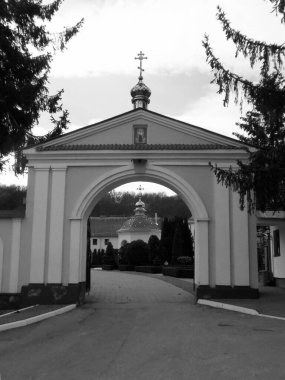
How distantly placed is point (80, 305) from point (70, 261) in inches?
51.6

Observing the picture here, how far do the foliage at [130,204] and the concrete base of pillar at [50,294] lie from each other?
63.5 meters

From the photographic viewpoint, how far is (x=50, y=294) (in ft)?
45.7

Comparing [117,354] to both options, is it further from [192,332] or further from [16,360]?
[192,332]

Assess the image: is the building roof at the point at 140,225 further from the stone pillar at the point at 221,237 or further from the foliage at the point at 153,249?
the stone pillar at the point at 221,237

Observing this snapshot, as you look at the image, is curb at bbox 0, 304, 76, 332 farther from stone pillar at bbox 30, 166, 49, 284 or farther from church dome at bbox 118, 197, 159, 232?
church dome at bbox 118, 197, 159, 232

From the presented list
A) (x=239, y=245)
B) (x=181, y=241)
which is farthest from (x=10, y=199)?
(x=239, y=245)

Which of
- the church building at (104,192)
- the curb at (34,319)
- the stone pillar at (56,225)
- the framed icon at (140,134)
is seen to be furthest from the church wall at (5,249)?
the framed icon at (140,134)

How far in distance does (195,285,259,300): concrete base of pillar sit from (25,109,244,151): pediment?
428 centimetres

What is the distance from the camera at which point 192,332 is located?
30.7 ft

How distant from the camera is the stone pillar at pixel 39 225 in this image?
46.2 ft

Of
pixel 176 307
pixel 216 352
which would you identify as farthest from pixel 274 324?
pixel 176 307

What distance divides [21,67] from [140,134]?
13.2 ft

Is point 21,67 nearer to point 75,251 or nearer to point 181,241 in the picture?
point 75,251

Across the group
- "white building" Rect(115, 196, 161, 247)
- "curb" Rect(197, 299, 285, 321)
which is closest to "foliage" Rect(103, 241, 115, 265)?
"white building" Rect(115, 196, 161, 247)
